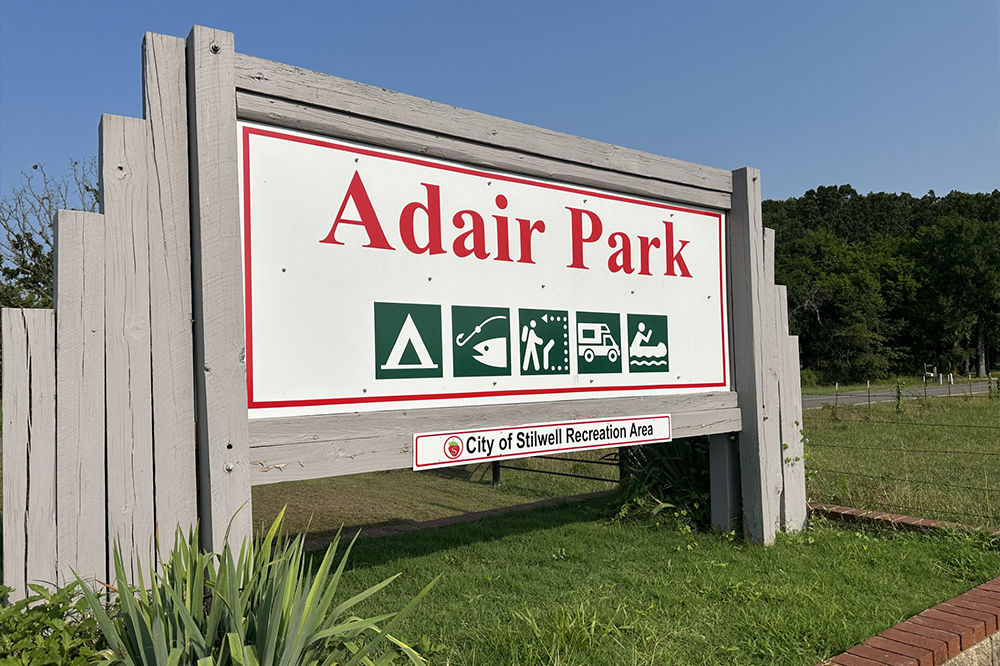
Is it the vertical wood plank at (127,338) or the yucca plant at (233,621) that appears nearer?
the yucca plant at (233,621)

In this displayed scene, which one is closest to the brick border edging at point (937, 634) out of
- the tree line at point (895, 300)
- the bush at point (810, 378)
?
the bush at point (810, 378)

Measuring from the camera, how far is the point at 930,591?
13.7 feet

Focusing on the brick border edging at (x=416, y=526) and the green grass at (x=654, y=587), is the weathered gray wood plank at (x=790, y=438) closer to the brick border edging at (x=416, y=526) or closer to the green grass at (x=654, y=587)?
the green grass at (x=654, y=587)

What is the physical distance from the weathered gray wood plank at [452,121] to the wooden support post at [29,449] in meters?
1.38

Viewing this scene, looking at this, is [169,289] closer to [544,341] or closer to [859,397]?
[544,341]

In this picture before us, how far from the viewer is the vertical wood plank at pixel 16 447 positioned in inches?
108

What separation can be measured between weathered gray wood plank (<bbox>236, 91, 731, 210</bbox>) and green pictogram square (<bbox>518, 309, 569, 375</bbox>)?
2.79 ft

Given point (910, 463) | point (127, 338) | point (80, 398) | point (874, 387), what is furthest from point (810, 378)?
point (80, 398)

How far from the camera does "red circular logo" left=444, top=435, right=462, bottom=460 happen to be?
3.96 meters

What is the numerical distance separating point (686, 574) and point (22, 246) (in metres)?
20.6

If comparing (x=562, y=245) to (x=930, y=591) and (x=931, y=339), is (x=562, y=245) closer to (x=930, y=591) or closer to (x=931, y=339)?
(x=930, y=591)

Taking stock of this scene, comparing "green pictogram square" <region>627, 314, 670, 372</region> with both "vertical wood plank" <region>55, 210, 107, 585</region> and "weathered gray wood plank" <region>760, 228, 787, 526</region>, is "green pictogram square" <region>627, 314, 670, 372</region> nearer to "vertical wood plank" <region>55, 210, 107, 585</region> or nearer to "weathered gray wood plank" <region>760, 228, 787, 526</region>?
"weathered gray wood plank" <region>760, 228, 787, 526</region>

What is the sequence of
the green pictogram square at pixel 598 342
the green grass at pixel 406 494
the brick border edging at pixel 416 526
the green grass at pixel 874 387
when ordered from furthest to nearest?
the green grass at pixel 874 387
the green grass at pixel 406 494
the brick border edging at pixel 416 526
the green pictogram square at pixel 598 342

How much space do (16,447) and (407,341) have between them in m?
1.75
